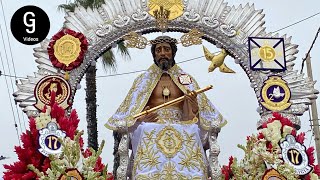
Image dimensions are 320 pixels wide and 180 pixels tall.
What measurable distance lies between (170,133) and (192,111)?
0.54 meters

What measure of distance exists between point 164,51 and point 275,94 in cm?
161

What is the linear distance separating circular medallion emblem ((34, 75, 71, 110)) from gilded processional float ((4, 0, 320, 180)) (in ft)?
0.04

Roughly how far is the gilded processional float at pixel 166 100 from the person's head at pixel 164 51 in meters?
0.01

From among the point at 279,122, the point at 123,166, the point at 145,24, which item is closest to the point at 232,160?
the point at 279,122

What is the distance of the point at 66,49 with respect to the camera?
8.70m

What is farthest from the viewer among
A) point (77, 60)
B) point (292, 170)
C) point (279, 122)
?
point (77, 60)

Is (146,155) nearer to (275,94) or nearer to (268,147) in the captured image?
(268,147)

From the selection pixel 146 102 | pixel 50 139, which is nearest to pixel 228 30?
pixel 146 102

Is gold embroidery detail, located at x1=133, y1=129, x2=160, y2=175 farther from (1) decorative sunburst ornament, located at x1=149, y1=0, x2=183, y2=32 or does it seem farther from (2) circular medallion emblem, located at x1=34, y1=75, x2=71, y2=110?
(1) decorative sunburst ornament, located at x1=149, y1=0, x2=183, y2=32

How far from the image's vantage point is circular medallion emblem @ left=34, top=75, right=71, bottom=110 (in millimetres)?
8258

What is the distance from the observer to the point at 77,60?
8734mm

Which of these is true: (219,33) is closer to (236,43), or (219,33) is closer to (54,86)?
(236,43)

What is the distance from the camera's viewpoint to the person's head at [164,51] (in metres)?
8.64

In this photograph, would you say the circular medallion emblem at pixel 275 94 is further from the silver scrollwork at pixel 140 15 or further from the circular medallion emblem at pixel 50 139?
the circular medallion emblem at pixel 50 139
